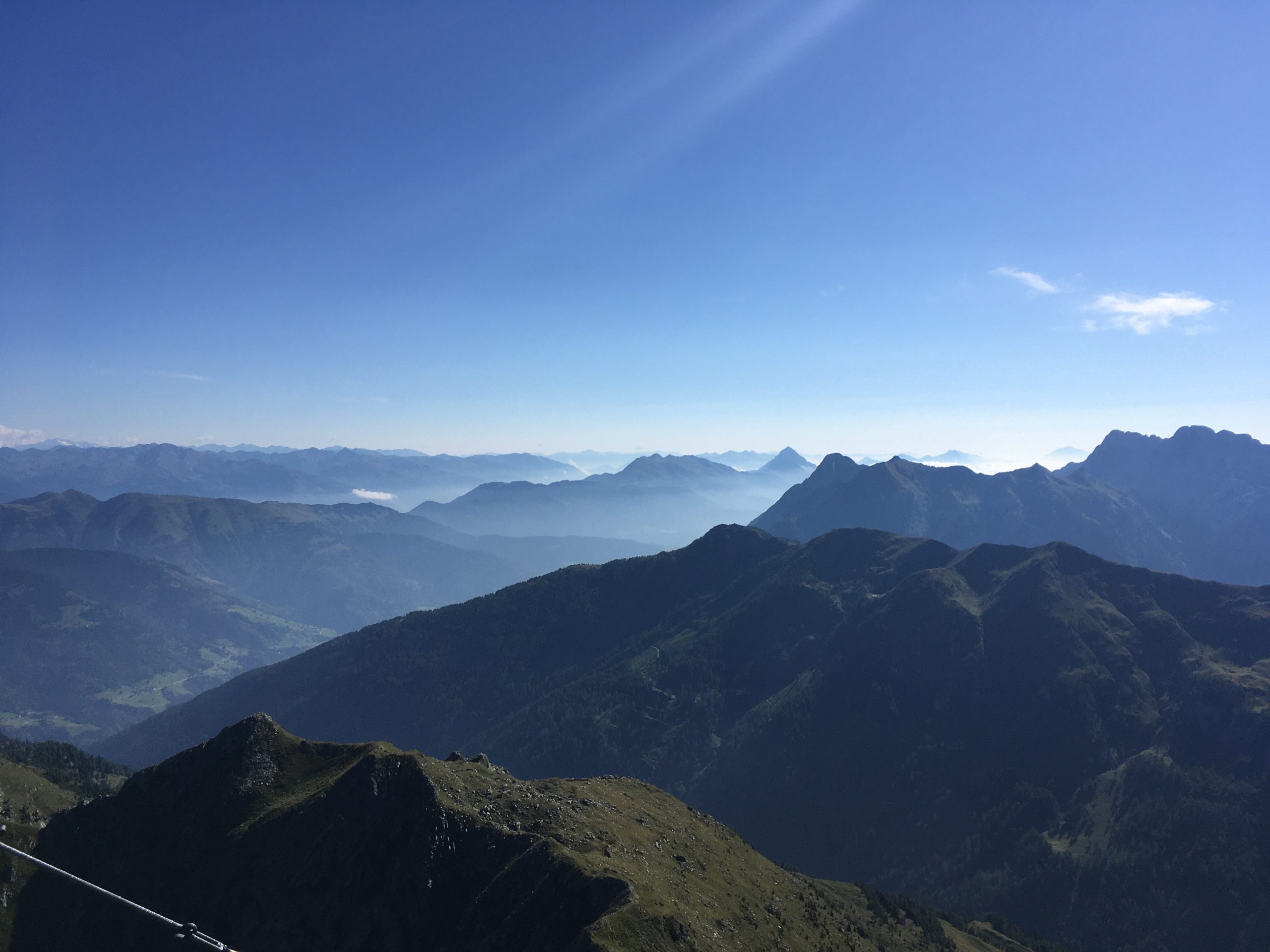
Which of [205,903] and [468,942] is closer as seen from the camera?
[468,942]

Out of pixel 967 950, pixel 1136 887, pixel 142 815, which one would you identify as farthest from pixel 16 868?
pixel 1136 887

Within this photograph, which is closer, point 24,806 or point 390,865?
point 390,865

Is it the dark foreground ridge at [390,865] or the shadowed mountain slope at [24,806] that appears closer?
the dark foreground ridge at [390,865]

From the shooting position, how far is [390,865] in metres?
82.6

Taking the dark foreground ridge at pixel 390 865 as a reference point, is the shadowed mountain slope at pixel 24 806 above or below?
below

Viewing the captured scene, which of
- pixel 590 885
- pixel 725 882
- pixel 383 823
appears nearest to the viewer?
pixel 590 885

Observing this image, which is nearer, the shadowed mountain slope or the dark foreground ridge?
the dark foreground ridge

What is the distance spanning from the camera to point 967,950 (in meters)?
141

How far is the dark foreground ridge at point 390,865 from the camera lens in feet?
239

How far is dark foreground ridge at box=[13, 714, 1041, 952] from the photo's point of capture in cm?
7294

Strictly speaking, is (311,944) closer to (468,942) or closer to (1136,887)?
→ (468,942)

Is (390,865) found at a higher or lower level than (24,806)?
higher

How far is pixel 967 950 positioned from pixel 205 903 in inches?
5897

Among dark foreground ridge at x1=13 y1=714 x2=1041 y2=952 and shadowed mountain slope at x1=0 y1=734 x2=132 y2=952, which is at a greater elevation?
dark foreground ridge at x1=13 y1=714 x2=1041 y2=952
